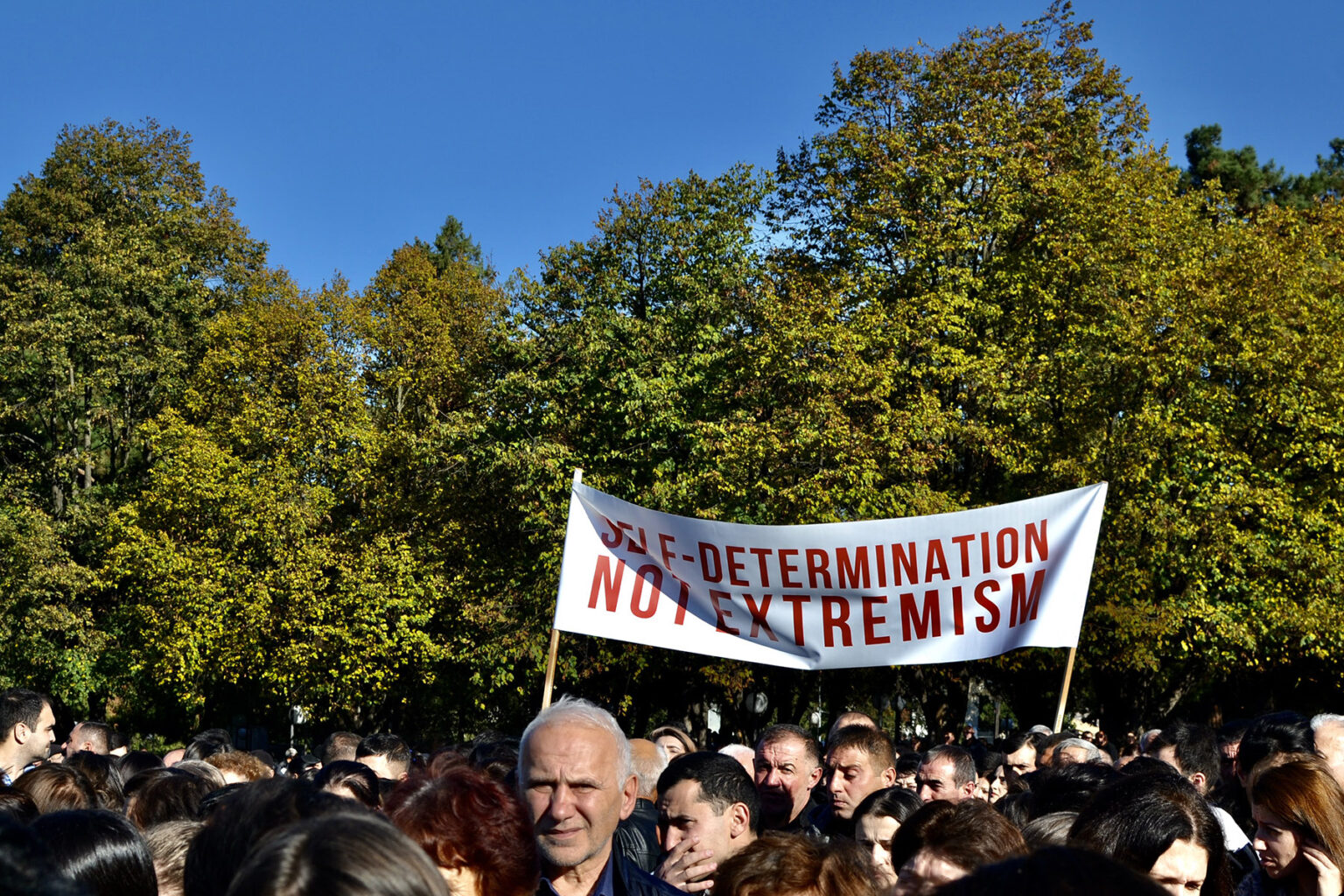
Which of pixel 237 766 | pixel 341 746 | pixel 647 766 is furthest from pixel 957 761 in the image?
pixel 341 746

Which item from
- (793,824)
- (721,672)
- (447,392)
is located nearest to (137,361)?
(447,392)

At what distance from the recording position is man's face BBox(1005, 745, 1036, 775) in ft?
33.9

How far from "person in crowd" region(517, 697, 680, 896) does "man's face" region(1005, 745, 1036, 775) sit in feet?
22.0

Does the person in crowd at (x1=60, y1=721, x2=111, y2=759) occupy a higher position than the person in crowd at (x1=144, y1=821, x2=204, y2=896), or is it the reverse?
the person in crowd at (x1=60, y1=721, x2=111, y2=759)

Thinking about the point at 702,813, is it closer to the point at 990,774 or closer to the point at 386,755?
the point at 386,755

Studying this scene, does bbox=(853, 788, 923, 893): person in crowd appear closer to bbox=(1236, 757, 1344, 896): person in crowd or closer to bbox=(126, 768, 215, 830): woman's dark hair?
bbox=(1236, 757, 1344, 896): person in crowd

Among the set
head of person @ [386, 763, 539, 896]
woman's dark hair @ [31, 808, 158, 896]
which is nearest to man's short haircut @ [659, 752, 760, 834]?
head of person @ [386, 763, 539, 896]

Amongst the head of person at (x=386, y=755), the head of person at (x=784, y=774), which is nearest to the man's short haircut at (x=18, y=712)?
the head of person at (x=386, y=755)

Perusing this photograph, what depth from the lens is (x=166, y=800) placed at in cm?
532

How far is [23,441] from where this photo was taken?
120 ft

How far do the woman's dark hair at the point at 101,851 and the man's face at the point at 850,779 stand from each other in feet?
13.1

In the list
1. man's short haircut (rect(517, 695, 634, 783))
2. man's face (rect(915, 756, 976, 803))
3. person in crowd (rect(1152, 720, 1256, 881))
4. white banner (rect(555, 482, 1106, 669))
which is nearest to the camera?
man's short haircut (rect(517, 695, 634, 783))

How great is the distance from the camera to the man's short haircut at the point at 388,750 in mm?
8941

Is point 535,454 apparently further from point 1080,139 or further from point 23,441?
point 23,441
